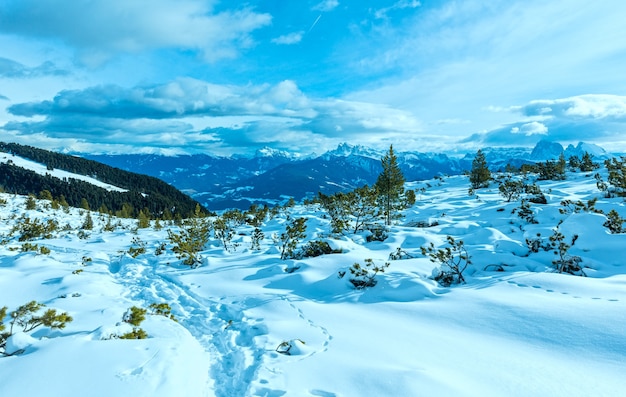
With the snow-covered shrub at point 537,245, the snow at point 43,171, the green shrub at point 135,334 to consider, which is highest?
the snow at point 43,171

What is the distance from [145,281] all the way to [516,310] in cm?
1512

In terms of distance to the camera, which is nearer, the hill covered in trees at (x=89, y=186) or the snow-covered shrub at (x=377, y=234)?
the snow-covered shrub at (x=377, y=234)

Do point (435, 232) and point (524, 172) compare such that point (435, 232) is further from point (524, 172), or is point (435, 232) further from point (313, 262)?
point (524, 172)

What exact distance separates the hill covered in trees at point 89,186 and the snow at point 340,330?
12107 centimetres

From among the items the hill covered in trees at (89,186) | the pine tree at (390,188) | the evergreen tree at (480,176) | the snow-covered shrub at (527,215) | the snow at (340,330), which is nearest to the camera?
the snow at (340,330)

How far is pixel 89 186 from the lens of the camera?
15250cm

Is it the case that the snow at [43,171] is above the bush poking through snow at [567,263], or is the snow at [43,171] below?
above

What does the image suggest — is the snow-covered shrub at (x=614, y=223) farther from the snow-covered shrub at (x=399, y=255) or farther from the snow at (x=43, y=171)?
the snow at (x=43, y=171)

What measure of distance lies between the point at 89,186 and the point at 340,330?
180 meters

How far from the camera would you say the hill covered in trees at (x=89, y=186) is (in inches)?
5728

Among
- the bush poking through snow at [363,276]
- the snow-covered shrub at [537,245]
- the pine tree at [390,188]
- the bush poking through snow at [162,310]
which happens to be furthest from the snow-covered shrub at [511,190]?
the bush poking through snow at [162,310]

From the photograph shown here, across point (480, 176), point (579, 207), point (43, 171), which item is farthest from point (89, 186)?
point (579, 207)

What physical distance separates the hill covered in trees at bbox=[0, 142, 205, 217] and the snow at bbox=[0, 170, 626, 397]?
121m

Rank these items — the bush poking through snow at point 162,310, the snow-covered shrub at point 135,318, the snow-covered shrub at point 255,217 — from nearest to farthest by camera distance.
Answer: the snow-covered shrub at point 135,318, the bush poking through snow at point 162,310, the snow-covered shrub at point 255,217
